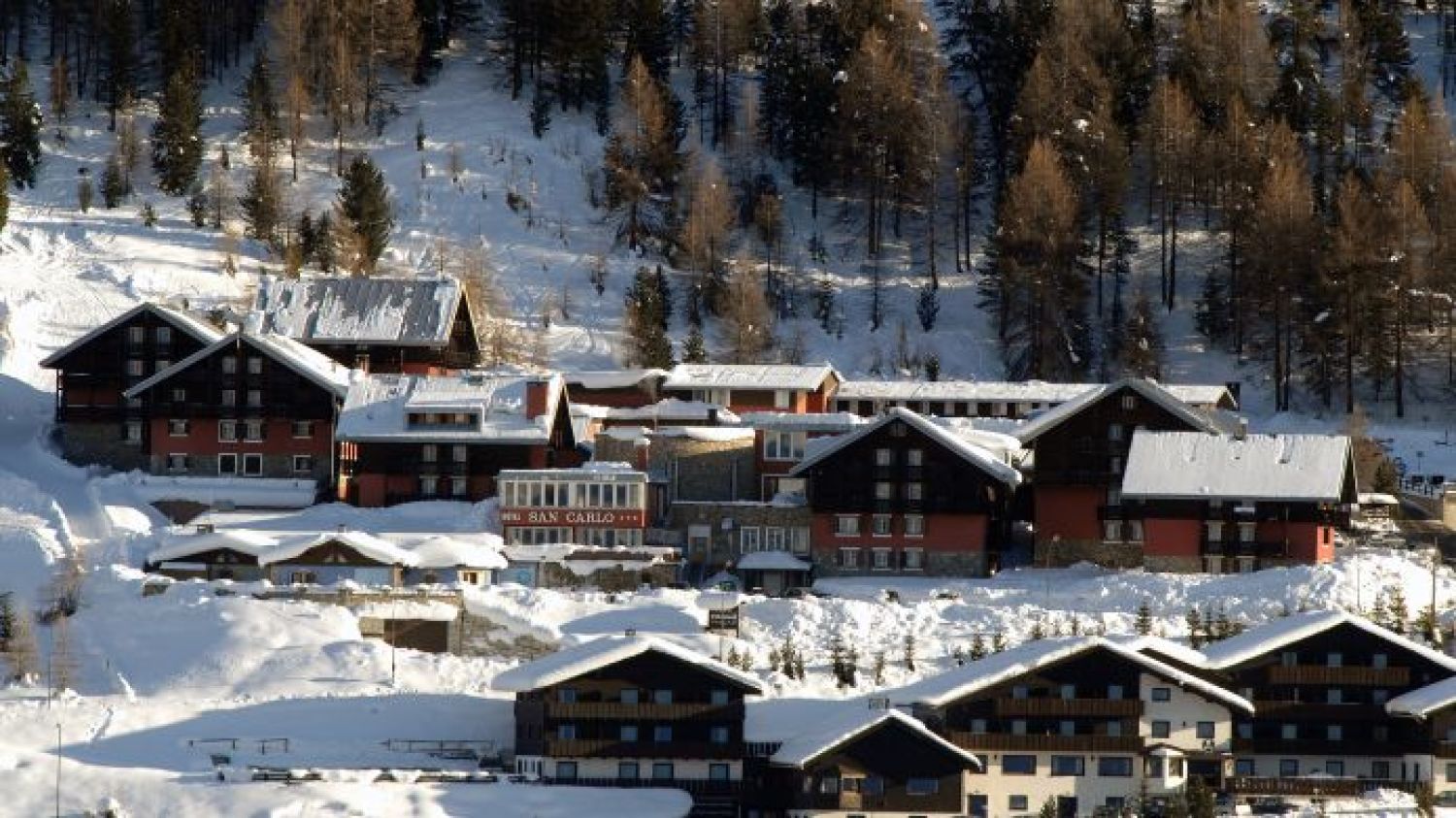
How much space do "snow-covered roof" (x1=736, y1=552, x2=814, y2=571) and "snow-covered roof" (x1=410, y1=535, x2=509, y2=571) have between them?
6991 millimetres

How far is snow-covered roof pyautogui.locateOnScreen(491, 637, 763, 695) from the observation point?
71.1m

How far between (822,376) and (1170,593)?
23.2 m

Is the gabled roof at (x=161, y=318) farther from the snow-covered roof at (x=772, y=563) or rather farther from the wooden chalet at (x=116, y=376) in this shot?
the snow-covered roof at (x=772, y=563)

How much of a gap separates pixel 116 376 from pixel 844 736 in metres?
35.6

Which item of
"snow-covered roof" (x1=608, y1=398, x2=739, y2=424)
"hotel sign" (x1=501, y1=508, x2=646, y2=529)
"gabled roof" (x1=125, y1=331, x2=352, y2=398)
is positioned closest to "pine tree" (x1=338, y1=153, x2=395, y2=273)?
"snow-covered roof" (x1=608, y1=398, x2=739, y2=424)

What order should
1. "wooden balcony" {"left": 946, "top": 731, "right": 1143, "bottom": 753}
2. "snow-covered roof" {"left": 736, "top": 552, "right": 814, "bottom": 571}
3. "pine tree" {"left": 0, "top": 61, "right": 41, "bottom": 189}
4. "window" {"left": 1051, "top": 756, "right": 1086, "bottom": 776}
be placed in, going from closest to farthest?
"wooden balcony" {"left": 946, "top": 731, "right": 1143, "bottom": 753}, "window" {"left": 1051, "top": 756, "right": 1086, "bottom": 776}, "snow-covered roof" {"left": 736, "top": 552, "right": 814, "bottom": 571}, "pine tree" {"left": 0, "top": 61, "right": 41, "bottom": 189}

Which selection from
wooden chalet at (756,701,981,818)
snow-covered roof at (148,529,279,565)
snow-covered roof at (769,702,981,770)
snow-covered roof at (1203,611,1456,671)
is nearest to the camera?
snow-covered roof at (769,702,981,770)

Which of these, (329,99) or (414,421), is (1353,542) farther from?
(329,99)

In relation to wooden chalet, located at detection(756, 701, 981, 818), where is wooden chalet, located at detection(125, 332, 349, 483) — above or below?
above

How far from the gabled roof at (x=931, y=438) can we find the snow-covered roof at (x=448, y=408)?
8.11 metres

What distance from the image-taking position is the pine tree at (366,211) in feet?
375

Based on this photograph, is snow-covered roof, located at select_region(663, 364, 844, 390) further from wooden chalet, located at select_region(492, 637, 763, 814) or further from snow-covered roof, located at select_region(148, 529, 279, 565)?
wooden chalet, located at select_region(492, 637, 763, 814)

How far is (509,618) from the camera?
8112 centimetres

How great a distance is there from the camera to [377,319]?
4092 inches
